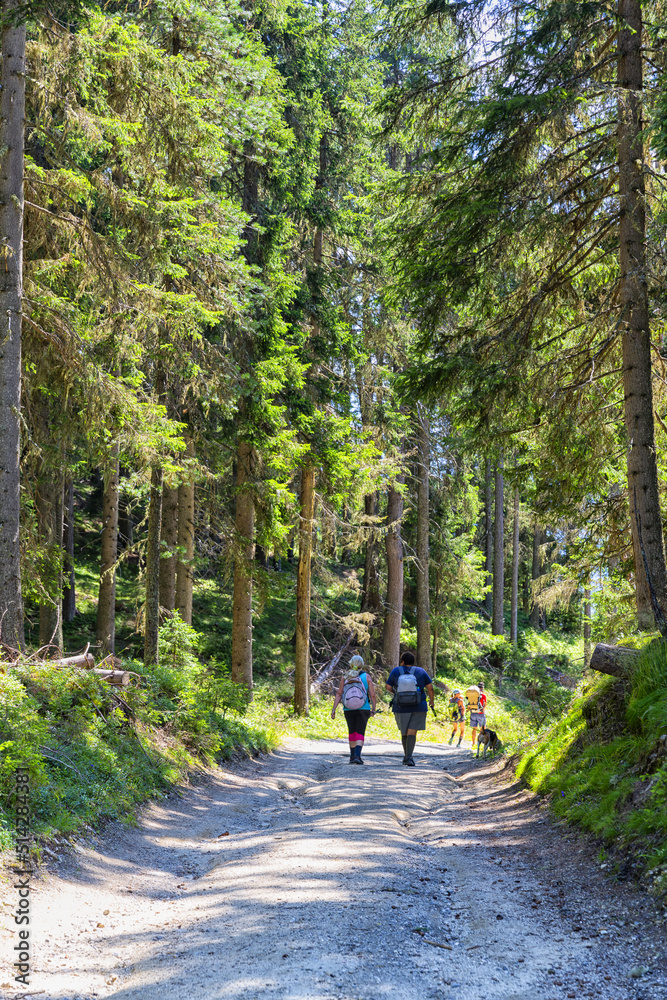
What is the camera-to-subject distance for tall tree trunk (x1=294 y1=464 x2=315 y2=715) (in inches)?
821

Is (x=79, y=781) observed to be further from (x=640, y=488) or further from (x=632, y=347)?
(x=632, y=347)

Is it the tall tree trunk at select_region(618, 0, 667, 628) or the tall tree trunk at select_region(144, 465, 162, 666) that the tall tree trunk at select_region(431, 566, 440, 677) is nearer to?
the tall tree trunk at select_region(144, 465, 162, 666)

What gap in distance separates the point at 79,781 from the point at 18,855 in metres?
1.92

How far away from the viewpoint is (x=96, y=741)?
853cm

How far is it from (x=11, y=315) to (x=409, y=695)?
7.66 metres

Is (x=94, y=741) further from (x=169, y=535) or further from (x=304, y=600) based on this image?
(x=304, y=600)

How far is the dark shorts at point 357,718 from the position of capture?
11.8 meters

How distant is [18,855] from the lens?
5.65 meters

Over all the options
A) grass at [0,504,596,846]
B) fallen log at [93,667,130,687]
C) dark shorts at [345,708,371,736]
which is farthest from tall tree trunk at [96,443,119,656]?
dark shorts at [345,708,371,736]

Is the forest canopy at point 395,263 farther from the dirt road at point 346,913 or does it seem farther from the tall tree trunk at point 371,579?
the tall tree trunk at point 371,579

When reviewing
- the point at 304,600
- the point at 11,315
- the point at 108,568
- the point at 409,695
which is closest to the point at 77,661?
the point at 11,315

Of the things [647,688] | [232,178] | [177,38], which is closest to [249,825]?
[647,688]

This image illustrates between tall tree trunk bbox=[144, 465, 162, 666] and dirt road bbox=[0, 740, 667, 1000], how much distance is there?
17.1 feet

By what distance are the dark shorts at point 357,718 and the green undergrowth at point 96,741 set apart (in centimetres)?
234
